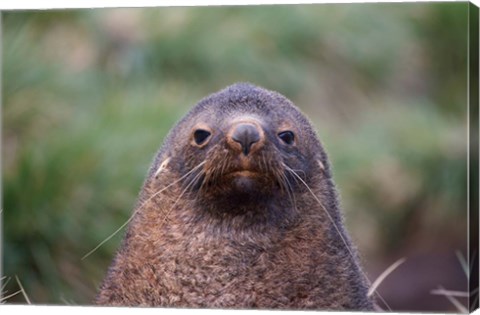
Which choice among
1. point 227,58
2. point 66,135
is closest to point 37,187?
point 66,135

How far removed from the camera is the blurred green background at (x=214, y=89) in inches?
391

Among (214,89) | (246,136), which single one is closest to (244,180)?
(246,136)

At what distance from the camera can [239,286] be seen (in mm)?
7969

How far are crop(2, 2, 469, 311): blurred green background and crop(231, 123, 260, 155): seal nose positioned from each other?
5.21ft

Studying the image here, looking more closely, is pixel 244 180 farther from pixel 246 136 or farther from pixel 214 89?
pixel 214 89

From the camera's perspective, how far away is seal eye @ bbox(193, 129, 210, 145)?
25.9ft

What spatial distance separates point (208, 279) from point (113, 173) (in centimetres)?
302

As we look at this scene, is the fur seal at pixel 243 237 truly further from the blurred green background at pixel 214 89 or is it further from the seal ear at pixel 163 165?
→ the blurred green background at pixel 214 89

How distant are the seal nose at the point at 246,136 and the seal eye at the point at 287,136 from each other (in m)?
0.29

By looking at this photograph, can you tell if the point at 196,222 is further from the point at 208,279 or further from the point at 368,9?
the point at 368,9

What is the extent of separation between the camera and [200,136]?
7938mm

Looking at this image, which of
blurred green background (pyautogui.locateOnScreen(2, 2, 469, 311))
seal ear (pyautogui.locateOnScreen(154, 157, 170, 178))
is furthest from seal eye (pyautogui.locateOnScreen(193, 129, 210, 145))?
blurred green background (pyautogui.locateOnScreen(2, 2, 469, 311))

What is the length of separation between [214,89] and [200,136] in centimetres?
386

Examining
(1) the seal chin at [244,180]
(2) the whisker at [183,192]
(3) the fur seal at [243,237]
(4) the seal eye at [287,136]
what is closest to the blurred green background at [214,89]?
Result: (3) the fur seal at [243,237]
